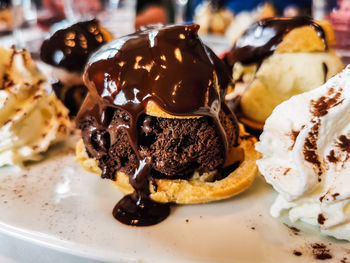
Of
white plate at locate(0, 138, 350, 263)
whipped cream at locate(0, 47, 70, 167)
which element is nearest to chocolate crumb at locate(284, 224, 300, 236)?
white plate at locate(0, 138, 350, 263)

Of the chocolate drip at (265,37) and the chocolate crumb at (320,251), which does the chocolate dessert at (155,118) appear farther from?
the chocolate drip at (265,37)

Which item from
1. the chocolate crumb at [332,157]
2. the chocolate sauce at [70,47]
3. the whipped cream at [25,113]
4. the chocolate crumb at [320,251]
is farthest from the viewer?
the chocolate sauce at [70,47]

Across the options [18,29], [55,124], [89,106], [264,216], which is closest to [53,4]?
[18,29]

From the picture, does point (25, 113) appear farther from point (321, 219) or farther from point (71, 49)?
point (321, 219)

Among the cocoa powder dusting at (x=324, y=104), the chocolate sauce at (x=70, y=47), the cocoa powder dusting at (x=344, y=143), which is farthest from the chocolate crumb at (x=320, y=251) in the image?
the chocolate sauce at (x=70, y=47)

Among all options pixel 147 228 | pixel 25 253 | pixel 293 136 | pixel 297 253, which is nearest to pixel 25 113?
pixel 25 253

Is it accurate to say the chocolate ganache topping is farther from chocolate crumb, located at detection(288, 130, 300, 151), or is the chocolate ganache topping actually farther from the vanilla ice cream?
the vanilla ice cream
